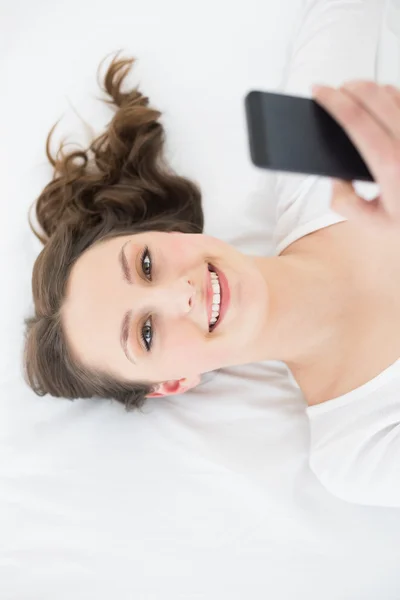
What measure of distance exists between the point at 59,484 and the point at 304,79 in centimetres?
91

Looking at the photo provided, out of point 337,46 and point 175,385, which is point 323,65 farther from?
point 175,385

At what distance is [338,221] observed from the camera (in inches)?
43.6

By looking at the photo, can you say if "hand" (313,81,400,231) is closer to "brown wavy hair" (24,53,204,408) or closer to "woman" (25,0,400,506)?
"woman" (25,0,400,506)

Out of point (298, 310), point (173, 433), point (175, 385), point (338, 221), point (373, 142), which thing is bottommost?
point (173, 433)

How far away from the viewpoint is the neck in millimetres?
1031

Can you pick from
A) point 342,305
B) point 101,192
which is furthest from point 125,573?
point 101,192

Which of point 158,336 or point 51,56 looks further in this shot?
point 51,56

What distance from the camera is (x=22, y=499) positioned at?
121cm

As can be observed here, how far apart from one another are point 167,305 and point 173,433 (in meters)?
0.38

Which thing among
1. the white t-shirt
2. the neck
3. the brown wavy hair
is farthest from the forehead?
the white t-shirt

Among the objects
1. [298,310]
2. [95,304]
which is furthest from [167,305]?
[298,310]

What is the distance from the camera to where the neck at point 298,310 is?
3.38 ft

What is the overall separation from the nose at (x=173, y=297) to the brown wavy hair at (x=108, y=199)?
0.82 ft

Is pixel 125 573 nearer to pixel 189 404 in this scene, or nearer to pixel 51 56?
pixel 189 404
